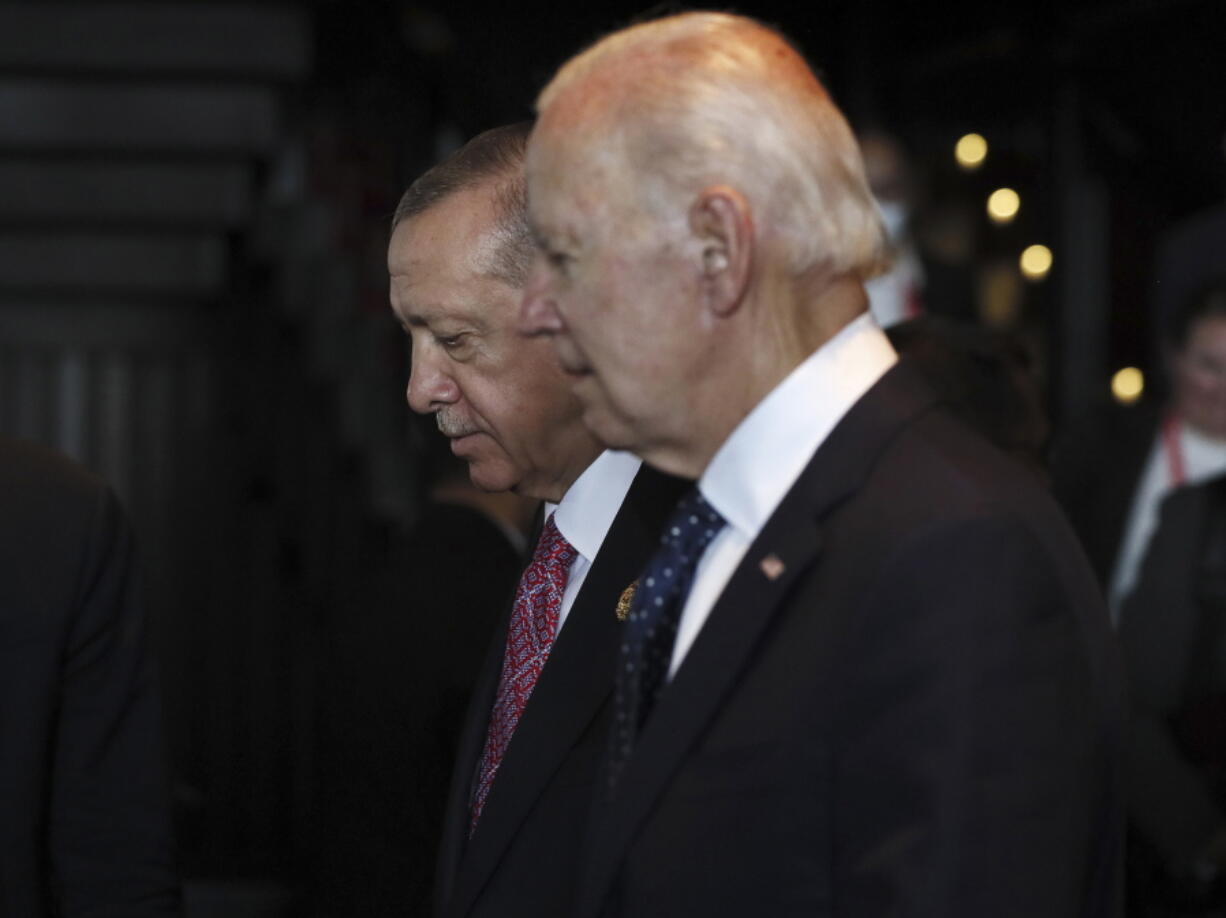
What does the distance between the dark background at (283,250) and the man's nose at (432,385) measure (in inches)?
137

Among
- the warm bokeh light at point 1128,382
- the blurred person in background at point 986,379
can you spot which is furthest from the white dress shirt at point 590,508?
the warm bokeh light at point 1128,382

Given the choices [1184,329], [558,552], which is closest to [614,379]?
[558,552]

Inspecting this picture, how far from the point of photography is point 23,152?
623cm

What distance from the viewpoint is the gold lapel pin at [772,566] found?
1325 mm

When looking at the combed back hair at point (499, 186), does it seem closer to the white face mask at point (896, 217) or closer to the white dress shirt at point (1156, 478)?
the white dress shirt at point (1156, 478)

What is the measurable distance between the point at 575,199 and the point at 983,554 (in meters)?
0.40

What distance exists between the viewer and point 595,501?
180cm

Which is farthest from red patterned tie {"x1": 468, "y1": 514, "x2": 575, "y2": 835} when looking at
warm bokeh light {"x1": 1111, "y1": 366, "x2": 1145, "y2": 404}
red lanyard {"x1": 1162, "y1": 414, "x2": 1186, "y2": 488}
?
warm bokeh light {"x1": 1111, "y1": 366, "x2": 1145, "y2": 404}

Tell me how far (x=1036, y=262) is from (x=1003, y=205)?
1.11 feet

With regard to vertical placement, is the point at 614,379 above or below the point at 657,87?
below

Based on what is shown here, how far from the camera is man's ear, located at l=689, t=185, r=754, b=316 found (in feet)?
4.32

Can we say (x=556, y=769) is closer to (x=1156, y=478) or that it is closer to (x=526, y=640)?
(x=526, y=640)

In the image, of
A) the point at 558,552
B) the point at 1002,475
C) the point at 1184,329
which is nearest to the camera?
the point at 1002,475

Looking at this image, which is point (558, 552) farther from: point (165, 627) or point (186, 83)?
point (165, 627)
